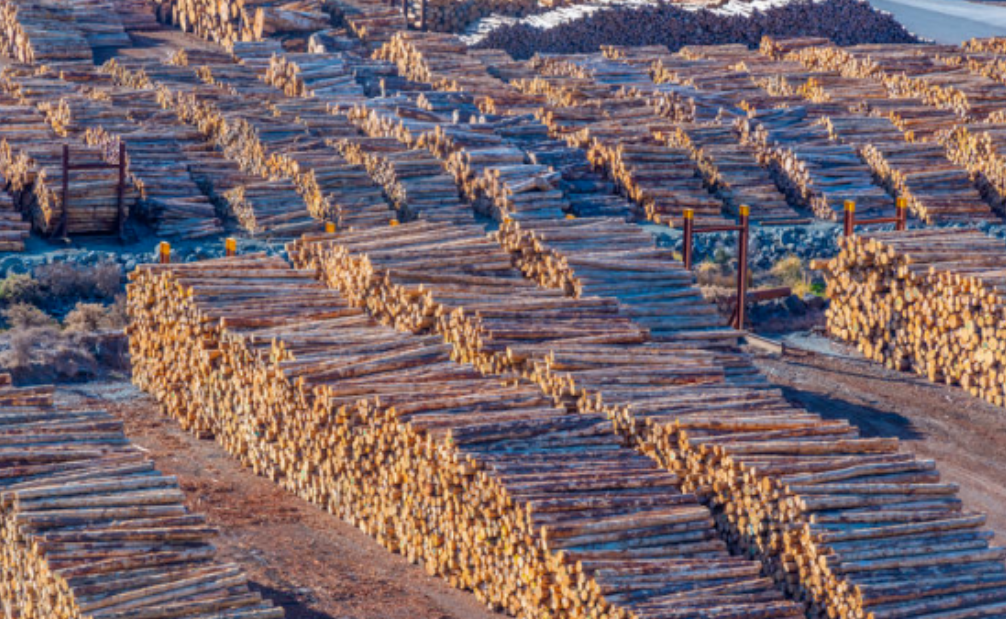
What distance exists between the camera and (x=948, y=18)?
54.8m

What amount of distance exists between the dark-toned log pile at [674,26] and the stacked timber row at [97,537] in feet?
106

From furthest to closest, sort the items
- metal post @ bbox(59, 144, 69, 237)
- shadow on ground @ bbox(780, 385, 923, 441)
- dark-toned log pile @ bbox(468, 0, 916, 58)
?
dark-toned log pile @ bbox(468, 0, 916, 58), metal post @ bbox(59, 144, 69, 237), shadow on ground @ bbox(780, 385, 923, 441)

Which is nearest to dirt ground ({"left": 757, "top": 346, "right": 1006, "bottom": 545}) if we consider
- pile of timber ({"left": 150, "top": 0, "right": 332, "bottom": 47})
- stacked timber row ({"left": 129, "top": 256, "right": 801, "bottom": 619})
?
stacked timber row ({"left": 129, "top": 256, "right": 801, "bottom": 619})

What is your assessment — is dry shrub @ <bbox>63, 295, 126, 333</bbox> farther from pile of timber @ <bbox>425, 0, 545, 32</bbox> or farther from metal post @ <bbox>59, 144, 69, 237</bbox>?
pile of timber @ <bbox>425, 0, 545, 32</bbox>

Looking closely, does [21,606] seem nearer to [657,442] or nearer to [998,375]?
[657,442]

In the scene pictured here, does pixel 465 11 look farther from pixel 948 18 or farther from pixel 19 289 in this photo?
pixel 19 289

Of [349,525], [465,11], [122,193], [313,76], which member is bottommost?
[349,525]

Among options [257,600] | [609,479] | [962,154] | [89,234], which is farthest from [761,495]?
[962,154]

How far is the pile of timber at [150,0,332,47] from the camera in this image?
4322 cm

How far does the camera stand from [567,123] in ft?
109

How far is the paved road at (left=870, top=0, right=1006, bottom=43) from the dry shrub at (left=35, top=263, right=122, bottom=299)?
32.7m

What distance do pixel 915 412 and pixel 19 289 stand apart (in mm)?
12719

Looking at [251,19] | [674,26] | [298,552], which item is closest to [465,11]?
[674,26]

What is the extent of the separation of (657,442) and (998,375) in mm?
7828
